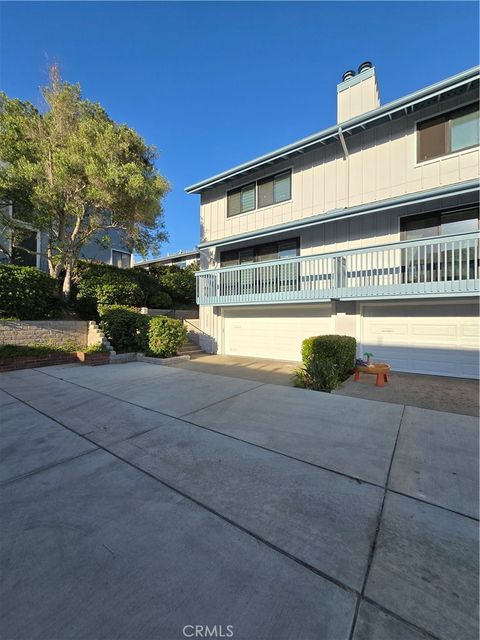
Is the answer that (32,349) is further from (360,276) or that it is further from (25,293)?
(360,276)

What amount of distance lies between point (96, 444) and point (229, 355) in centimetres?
806

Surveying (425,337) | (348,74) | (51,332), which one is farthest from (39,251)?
(425,337)

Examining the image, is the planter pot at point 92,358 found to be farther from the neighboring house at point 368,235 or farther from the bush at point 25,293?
the neighboring house at point 368,235

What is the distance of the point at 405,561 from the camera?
1.83 metres

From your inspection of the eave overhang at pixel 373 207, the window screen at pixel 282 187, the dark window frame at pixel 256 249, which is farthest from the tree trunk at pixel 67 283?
the window screen at pixel 282 187

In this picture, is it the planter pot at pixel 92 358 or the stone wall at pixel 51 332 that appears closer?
the stone wall at pixel 51 332

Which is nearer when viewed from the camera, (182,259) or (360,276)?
(360,276)

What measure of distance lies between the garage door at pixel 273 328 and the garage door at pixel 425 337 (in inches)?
56.8

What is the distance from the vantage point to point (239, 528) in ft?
6.84

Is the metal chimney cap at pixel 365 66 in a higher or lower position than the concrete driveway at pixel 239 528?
higher

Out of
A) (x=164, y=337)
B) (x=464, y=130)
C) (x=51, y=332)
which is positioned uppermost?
(x=464, y=130)

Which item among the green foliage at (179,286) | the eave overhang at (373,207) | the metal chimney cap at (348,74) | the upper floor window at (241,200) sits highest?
the metal chimney cap at (348,74)

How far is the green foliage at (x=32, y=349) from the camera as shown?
7.72 metres

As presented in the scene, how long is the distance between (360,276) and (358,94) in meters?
5.93
